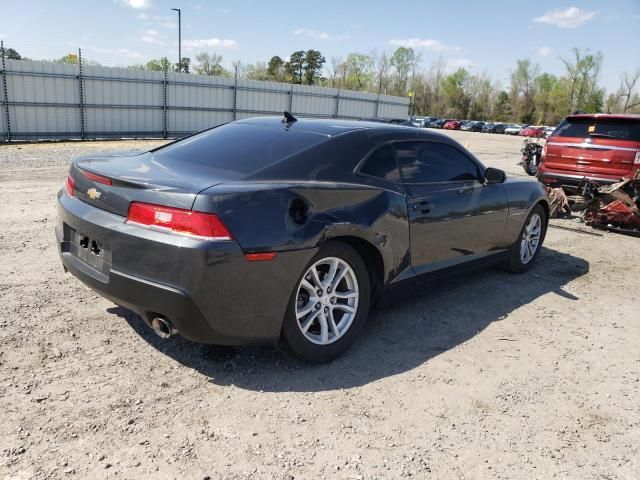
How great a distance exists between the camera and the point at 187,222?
272 cm

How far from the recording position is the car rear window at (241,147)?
3.38m

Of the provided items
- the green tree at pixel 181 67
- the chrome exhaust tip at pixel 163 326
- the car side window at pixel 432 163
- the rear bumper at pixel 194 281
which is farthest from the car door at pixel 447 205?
the green tree at pixel 181 67

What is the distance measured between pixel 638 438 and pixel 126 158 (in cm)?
360

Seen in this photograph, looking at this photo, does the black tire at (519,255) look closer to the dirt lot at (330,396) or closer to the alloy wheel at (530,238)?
the alloy wheel at (530,238)

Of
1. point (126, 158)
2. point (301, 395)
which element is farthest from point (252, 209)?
point (126, 158)

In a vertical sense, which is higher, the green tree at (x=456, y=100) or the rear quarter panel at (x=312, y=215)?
the green tree at (x=456, y=100)

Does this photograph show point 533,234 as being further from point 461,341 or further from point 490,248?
point 461,341

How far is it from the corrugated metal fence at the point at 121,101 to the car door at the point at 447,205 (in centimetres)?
1689

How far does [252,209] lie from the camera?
2.83 metres

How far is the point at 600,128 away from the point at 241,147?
311 inches

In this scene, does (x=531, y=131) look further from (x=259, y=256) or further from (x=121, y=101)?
(x=259, y=256)

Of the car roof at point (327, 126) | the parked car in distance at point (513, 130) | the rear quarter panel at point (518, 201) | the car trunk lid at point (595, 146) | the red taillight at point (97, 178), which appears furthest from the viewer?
the parked car in distance at point (513, 130)

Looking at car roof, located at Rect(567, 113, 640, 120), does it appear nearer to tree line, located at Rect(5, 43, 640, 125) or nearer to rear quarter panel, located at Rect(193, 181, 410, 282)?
rear quarter panel, located at Rect(193, 181, 410, 282)

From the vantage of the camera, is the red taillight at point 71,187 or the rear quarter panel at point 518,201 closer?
the red taillight at point 71,187
